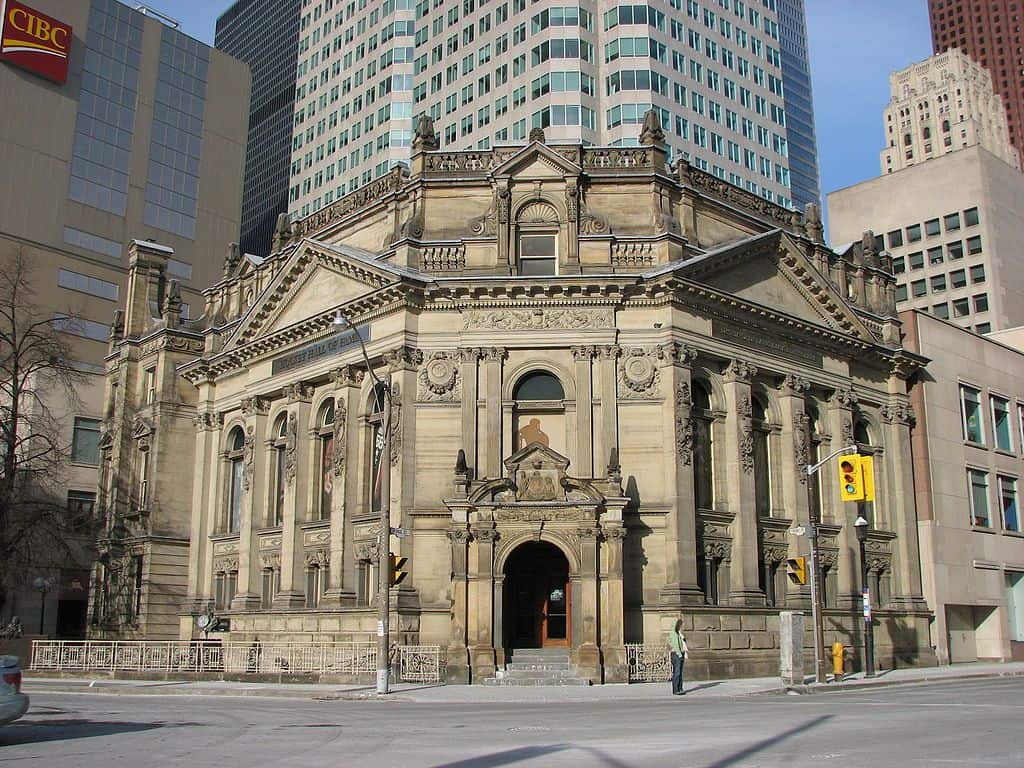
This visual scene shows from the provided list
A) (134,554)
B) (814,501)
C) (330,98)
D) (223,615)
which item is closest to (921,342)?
(814,501)

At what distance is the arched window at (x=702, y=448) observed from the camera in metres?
39.2

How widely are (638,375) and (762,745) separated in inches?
965

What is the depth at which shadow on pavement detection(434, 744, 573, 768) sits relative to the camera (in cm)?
1289

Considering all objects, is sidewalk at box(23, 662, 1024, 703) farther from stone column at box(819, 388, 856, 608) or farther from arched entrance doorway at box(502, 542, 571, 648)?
stone column at box(819, 388, 856, 608)

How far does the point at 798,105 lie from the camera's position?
129125 mm

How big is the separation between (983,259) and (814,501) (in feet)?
162

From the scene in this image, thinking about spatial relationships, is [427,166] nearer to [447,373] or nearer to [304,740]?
[447,373]

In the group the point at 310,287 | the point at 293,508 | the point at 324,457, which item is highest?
the point at 310,287

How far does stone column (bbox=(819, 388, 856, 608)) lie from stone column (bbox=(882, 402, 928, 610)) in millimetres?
3254

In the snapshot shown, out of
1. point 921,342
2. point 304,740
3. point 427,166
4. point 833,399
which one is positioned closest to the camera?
point 304,740

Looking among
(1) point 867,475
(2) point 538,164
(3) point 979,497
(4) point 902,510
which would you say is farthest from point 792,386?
(3) point 979,497

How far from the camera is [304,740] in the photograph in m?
16.0

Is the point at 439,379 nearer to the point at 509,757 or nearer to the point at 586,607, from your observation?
the point at 586,607

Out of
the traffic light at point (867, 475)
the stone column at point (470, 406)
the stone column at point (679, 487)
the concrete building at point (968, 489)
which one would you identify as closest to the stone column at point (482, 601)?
the stone column at point (470, 406)
